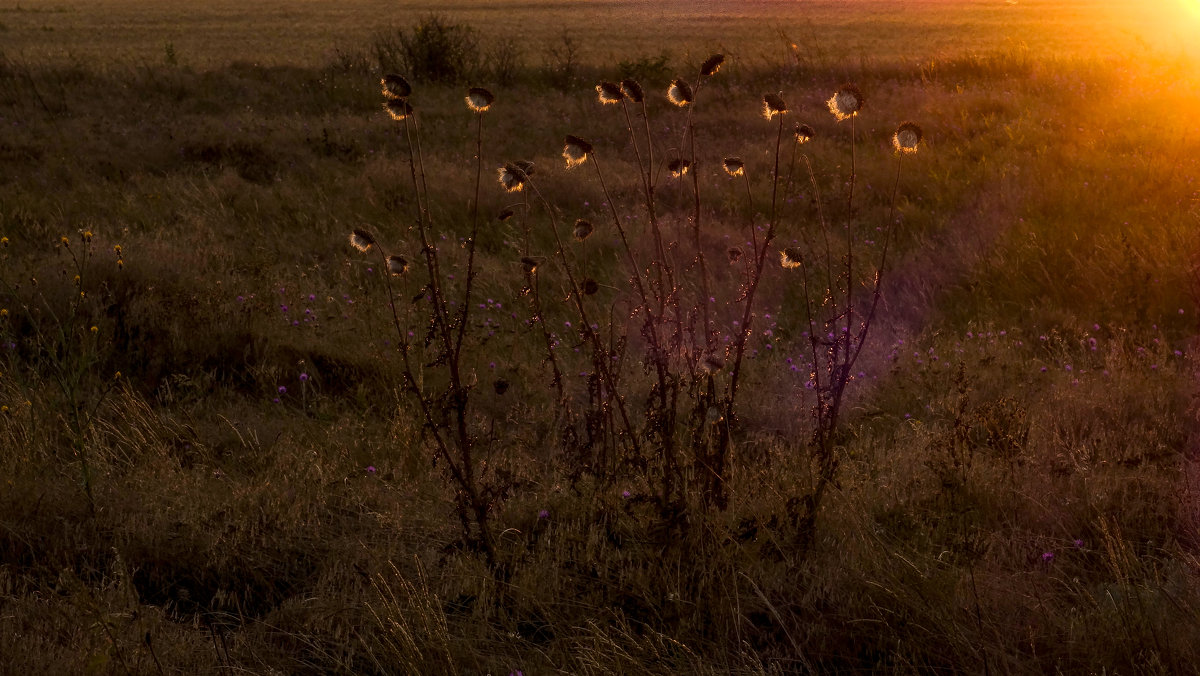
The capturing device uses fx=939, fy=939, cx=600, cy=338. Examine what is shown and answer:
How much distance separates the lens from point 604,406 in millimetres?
3443

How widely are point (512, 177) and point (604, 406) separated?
119 cm

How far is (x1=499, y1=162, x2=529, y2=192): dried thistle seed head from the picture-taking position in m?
2.43

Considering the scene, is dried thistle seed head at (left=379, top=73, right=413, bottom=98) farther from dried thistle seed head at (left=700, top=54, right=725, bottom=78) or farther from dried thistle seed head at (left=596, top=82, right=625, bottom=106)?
dried thistle seed head at (left=700, top=54, right=725, bottom=78)

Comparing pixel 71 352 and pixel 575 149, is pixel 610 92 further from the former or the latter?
pixel 71 352

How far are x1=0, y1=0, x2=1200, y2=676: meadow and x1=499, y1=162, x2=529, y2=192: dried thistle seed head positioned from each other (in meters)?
0.02

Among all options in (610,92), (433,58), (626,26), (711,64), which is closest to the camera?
(711,64)

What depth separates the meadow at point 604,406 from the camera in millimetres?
2373

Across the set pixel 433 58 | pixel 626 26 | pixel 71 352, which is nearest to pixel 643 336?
pixel 71 352

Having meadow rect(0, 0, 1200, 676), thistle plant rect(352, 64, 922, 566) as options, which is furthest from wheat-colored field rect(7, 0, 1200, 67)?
thistle plant rect(352, 64, 922, 566)

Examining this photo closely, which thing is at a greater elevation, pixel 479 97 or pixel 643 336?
pixel 479 97

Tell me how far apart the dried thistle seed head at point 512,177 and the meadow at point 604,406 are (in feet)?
0.08

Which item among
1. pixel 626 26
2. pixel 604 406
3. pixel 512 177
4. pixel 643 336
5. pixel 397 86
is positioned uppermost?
pixel 397 86

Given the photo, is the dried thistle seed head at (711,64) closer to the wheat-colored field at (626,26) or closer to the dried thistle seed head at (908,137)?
the dried thistle seed head at (908,137)

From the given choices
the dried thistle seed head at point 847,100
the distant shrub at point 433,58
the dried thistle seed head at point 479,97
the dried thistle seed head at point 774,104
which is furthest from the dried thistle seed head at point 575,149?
the distant shrub at point 433,58
